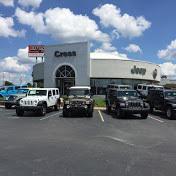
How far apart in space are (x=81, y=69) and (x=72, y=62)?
1957 mm

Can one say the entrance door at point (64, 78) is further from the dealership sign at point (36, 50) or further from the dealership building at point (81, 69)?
the dealership sign at point (36, 50)

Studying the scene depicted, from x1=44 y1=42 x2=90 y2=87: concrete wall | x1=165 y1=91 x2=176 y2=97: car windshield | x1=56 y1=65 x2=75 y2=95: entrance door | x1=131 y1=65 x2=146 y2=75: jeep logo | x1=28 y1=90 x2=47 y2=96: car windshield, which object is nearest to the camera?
x1=165 y1=91 x2=176 y2=97: car windshield

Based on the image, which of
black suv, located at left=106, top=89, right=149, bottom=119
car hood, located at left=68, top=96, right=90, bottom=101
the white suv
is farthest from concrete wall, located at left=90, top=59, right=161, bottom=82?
car hood, located at left=68, top=96, right=90, bottom=101

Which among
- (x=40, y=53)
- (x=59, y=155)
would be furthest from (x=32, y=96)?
(x=40, y=53)

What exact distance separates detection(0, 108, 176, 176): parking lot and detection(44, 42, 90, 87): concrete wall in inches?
1666

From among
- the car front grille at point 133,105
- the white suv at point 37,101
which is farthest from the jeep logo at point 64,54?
the car front grille at point 133,105

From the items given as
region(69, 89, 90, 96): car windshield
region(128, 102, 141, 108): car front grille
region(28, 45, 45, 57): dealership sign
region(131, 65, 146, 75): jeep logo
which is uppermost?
region(28, 45, 45, 57): dealership sign

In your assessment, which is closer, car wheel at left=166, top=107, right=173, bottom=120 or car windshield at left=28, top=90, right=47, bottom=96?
car wheel at left=166, top=107, right=173, bottom=120

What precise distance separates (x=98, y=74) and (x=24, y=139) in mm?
46077

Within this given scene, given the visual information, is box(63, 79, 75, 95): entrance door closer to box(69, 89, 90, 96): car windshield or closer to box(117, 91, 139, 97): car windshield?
box(69, 89, 90, 96): car windshield

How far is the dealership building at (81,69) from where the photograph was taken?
57.1m

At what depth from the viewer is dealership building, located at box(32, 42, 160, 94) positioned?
5706 cm

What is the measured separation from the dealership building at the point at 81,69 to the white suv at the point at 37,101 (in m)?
31.2

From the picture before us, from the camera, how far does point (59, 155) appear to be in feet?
30.5
